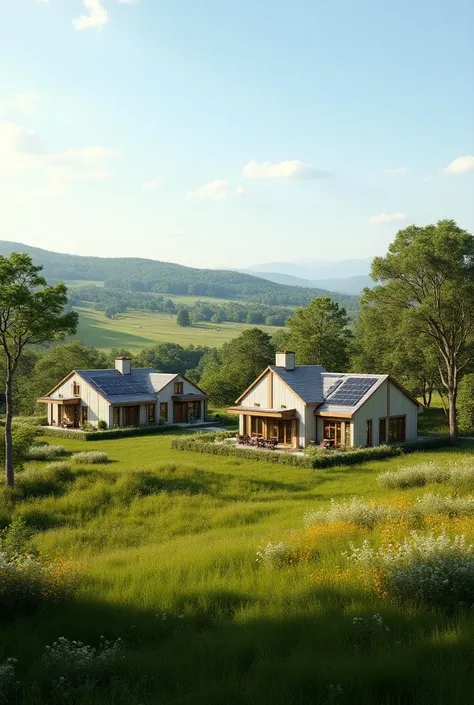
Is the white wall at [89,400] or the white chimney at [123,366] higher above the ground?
the white chimney at [123,366]

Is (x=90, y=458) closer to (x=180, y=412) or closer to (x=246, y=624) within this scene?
(x=180, y=412)

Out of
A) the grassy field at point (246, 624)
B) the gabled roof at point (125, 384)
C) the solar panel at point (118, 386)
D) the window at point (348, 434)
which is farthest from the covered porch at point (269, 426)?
the grassy field at point (246, 624)

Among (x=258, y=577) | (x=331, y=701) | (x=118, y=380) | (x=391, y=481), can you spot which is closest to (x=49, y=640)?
(x=258, y=577)

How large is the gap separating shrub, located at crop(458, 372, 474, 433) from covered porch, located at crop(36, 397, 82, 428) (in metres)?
29.9

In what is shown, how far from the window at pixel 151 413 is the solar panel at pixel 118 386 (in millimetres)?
1330

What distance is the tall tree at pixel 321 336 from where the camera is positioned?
59844 mm

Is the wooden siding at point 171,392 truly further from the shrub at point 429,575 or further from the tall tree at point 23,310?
the shrub at point 429,575

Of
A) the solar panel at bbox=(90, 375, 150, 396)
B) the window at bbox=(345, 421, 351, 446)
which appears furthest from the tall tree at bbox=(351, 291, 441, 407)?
the solar panel at bbox=(90, 375, 150, 396)

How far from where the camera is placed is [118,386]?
5481 cm

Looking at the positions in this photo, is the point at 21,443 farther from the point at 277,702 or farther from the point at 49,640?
the point at 277,702

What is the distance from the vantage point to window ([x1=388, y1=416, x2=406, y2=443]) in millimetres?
43344

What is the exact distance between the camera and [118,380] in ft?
183

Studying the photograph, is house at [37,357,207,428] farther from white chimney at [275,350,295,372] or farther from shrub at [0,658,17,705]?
shrub at [0,658,17,705]

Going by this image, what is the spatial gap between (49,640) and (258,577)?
396 cm
